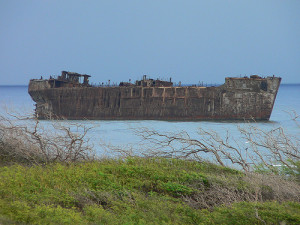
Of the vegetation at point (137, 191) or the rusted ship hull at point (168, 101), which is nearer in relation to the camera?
the vegetation at point (137, 191)

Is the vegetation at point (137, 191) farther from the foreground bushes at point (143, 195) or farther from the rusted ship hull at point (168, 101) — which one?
the rusted ship hull at point (168, 101)

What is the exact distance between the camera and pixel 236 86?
3155cm

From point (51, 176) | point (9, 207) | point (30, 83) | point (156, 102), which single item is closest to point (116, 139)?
point (156, 102)

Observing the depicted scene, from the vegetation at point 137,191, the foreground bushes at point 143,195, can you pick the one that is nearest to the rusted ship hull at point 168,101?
the vegetation at point 137,191

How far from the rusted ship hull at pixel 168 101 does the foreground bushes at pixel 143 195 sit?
2204 cm

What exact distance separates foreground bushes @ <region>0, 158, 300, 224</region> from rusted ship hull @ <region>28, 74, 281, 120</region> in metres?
22.0

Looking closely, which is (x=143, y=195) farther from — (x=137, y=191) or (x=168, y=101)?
(x=168, y=101)

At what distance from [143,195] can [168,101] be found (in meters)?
25.6

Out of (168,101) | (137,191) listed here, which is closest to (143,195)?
(137,191)

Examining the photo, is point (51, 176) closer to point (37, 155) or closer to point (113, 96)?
point (37, 155)

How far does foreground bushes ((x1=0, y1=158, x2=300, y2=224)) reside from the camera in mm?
6695

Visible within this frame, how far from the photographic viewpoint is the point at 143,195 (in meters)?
8.08

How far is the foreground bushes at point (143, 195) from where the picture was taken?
22.0 feet

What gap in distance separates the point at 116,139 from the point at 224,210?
21167mm
